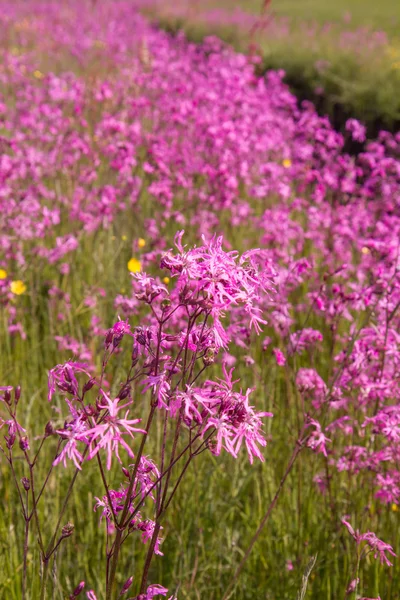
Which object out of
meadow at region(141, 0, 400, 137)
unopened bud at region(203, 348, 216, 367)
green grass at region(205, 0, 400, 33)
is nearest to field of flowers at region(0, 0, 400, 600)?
unopened bud at region(203, 348, 216, 367)

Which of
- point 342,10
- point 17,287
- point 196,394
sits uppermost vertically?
point 342,10

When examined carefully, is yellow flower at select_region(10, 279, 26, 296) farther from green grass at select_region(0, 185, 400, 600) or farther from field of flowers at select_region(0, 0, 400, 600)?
green grass at select_region(0, 185, 400, 600)

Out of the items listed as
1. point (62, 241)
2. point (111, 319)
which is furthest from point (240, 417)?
point (62, 241)

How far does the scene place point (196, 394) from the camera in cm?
128

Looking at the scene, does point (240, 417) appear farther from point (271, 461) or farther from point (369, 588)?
point (271, 461)

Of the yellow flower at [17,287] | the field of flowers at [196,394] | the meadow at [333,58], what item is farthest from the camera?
the meadow at [333,58]

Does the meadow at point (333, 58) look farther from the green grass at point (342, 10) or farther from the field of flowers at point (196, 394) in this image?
the field of flowers at point (196, 394)

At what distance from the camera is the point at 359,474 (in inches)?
95.7

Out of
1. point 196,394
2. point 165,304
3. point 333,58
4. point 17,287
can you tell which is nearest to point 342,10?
point 333,58

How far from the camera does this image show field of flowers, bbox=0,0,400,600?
1.36 metres

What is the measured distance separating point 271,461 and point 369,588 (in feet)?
2.05

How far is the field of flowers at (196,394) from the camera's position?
4.46ft

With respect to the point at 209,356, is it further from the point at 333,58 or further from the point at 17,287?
the point at 333,58

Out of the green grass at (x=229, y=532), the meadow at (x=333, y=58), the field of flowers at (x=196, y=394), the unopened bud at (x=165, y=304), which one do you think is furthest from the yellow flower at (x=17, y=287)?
the meadow at (x=333, y=58)
